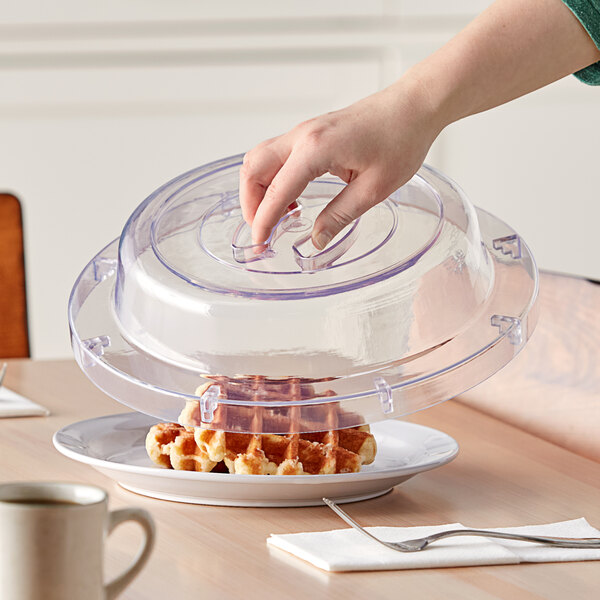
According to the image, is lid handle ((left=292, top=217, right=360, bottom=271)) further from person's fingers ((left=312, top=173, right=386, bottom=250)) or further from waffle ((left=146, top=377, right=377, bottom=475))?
waffle ((left=146, top=377, right=377, bottom=475))

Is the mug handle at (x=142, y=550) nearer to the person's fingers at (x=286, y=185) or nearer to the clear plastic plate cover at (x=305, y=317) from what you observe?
the clear plastic plate cover at (x=305, y=317)

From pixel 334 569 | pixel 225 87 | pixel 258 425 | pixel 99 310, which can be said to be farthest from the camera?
pixel 225 87

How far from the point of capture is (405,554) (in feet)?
2.36

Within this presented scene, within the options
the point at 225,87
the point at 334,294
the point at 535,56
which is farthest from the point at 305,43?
the point at 334,294

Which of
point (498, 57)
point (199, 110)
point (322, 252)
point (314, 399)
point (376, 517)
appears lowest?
point (376, 517)

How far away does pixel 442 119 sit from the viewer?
3.18 feet

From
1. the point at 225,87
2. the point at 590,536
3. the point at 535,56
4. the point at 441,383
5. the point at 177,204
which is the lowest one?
the point at 590,536

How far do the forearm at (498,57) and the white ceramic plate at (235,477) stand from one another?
32cm

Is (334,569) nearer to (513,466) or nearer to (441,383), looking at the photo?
(441,383)

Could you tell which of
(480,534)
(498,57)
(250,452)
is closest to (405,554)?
(480,534)

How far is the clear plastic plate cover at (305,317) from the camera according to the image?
0.80 meters

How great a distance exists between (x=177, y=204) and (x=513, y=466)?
427mm

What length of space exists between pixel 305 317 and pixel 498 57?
1.14 ft

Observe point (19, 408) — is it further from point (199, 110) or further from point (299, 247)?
point (199, 110)
